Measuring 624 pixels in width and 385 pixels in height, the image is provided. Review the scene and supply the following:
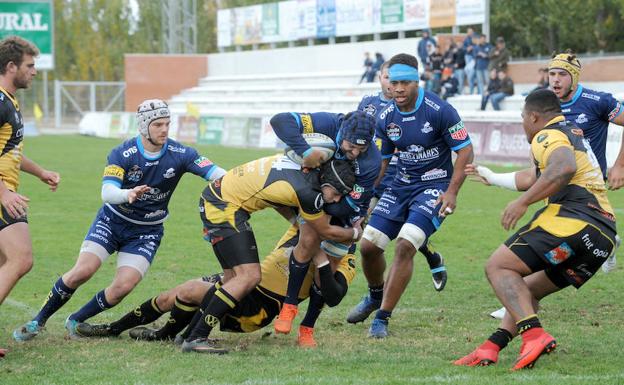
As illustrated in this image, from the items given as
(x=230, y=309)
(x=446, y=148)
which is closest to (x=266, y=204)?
(x=230, y=309)

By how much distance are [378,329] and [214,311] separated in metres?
1.50

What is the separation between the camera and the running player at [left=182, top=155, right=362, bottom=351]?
713cm

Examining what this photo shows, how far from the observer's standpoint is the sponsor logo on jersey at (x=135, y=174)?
787cm

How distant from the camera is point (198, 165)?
8.02 metres

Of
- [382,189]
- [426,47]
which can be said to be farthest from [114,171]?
[426,47]

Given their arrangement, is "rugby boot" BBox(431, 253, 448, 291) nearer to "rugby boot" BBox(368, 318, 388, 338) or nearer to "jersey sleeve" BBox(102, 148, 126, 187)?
"rugby boot" BBox(368, 318, 388, 338)

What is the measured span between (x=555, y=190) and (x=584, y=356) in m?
1.34

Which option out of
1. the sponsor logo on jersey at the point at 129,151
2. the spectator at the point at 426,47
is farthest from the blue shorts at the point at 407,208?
the spectator at the point at 426,47

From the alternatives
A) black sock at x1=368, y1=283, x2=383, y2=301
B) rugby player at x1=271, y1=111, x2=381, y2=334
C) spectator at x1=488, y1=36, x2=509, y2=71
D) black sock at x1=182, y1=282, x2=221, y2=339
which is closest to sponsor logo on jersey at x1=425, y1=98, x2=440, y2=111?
rugby player at x1=271, y1=111, x2=381, y2=334

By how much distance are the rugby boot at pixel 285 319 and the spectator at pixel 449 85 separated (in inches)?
944

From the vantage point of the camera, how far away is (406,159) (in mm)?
8484

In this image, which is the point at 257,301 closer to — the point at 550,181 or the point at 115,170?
the point at 115,170

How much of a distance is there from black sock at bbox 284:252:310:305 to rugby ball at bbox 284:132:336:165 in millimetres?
790

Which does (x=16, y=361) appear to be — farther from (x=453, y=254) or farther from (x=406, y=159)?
(x=453, y=254)
